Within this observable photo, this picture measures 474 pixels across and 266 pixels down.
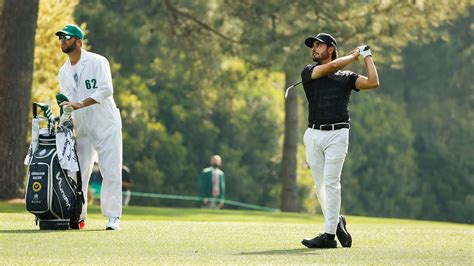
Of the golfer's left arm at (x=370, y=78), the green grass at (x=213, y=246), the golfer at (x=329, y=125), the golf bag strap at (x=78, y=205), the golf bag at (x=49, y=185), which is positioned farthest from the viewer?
the golf bag strap at (x=78, y=205)

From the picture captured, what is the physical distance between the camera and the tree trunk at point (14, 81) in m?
20.8

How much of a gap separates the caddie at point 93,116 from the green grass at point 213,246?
0.43 metres

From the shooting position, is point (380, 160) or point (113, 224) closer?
point (113, 224)

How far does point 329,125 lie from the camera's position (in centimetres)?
1148

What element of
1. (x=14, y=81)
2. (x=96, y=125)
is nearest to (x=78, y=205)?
(x=96, y=125)

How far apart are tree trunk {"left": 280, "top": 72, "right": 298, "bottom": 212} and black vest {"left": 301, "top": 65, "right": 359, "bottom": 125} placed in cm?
2002

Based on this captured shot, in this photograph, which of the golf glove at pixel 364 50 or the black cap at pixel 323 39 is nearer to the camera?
the golf glove at pixel 364 50

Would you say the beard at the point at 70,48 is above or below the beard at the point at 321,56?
above

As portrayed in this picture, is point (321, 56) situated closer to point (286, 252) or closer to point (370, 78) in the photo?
point (370, 78)

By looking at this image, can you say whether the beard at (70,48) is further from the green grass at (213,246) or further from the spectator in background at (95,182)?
the spectator in background at (95,182)

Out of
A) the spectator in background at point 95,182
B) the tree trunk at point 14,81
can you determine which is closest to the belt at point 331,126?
the tree trunk at point 14,81

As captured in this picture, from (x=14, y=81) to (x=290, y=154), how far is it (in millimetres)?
12439

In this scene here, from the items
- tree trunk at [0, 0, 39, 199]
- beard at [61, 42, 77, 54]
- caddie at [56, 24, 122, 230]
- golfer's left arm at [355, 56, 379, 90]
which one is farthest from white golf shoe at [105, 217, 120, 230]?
tree trunk at [0, 0, 39, 199]

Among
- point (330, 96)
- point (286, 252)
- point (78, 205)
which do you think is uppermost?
point (330, 96)
